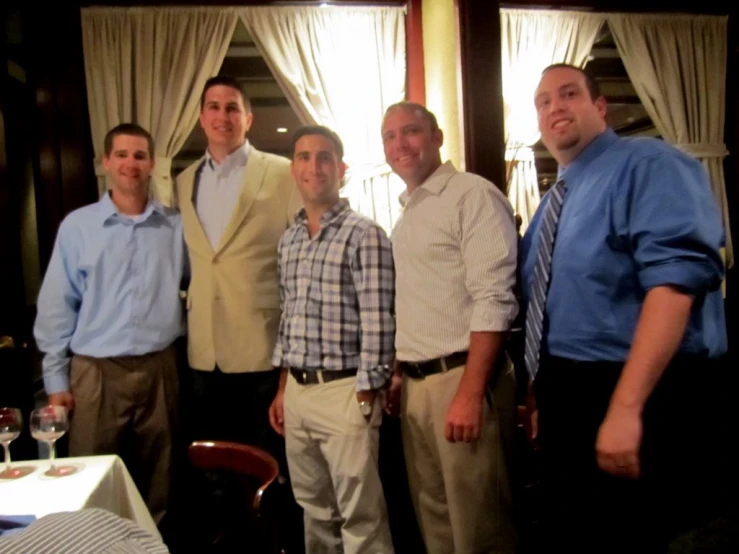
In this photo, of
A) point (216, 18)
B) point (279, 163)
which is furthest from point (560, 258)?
point (216, 18)

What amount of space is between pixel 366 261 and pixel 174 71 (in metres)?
1.62

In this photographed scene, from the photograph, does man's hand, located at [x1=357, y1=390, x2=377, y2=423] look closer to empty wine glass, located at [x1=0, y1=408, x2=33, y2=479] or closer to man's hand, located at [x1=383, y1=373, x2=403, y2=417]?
man's hand, located at [x1=383, y1=373, x2=403, y2=417]

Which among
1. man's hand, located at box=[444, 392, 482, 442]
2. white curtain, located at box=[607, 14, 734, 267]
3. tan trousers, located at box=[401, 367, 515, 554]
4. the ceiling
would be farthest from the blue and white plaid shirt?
white curtain, located at box=[607, 14, 734, 267]

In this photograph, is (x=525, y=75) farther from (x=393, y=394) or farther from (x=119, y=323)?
(x=119, y=323)

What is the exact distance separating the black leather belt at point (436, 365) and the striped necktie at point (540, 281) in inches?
10.1

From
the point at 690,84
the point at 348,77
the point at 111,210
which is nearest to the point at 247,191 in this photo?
the point at 111,210

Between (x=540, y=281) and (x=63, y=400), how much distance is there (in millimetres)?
1712

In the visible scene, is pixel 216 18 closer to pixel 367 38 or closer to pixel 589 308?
pixel 367 38

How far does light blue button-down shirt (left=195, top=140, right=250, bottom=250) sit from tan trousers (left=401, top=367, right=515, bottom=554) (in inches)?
37.5

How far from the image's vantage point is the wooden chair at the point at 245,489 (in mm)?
1454

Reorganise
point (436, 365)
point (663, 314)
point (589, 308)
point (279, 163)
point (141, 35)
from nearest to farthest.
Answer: point (663, 314) → point (589, 308) → point (436, 365) → point (279, 163) → point (141, 35)

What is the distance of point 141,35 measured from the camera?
2.97 m

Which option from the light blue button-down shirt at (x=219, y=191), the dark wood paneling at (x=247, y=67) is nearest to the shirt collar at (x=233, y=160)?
the light blue button-down shirt at (x=219, y=191)

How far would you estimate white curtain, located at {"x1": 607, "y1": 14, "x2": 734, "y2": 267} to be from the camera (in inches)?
140
